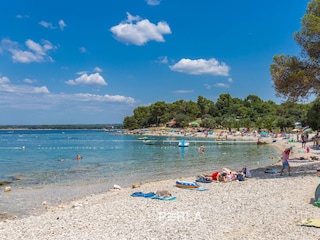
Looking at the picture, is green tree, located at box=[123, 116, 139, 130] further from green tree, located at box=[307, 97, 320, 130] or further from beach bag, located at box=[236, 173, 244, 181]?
beach bag, located at box=[236, 173, 244, 181]

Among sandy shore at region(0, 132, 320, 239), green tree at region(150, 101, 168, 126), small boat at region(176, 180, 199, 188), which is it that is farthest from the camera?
green tree at region(150, 101, 168, 126)

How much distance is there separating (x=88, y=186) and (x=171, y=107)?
118 m

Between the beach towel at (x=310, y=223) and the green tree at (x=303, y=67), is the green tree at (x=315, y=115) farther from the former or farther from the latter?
the beach towel at (x=310, y=223)

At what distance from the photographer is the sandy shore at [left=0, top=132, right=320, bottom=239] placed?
26.5 feet

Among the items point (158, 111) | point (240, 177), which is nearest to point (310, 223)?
point (240, 177)

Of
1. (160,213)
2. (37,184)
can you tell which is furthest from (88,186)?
(160,213)

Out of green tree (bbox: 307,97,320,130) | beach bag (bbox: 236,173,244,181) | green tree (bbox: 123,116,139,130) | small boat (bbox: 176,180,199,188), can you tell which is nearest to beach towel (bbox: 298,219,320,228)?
small boat (bbox: 176,180,199,188)

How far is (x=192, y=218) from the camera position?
374 inches

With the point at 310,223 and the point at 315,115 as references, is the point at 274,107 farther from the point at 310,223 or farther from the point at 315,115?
the point at 310,223

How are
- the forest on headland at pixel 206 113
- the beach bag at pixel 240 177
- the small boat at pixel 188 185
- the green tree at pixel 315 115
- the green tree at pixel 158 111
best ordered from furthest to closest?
the green tree at pixel 158 111 < the forest on headland at pixel 206 113 < the green tree at pixel 315 115 < the beach bag at pixel 240 177 < the small boat at pixel 188 185

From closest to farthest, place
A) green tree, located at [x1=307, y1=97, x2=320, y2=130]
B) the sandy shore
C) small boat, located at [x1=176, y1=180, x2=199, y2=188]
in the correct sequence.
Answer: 1. the sandy shore
2. small boat, located at [x1=176, y1=180, x2=199, y2=188]
3. green tree, located at [x1=307, y1=97, x2=320, y2=130]

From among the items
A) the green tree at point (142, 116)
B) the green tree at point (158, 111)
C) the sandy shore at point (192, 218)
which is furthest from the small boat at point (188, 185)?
the green tree at point (142, 116)

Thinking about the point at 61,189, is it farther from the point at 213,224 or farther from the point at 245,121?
the point at 245,121

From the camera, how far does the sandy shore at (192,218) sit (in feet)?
26.5
